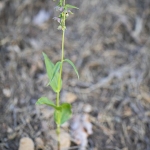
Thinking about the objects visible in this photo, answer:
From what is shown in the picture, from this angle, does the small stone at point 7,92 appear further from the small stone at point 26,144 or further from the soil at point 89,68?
the small stone at point 26,144

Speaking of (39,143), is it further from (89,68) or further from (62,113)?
(89,68)

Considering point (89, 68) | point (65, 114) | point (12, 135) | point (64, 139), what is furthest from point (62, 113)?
point (89, 68)

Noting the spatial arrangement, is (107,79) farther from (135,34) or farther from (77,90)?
(135,34)

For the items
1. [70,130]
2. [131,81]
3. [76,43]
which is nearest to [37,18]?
[76,43]

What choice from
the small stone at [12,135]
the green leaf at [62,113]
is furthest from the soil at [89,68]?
the green leaf at [62,113]

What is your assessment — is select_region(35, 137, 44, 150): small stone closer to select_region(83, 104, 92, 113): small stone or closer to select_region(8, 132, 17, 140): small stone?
select_region(8, 132, 17, 140): small stone

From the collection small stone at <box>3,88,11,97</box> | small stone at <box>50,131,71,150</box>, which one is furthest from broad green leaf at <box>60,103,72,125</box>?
small stone at <box>3,88,11,97</box>
